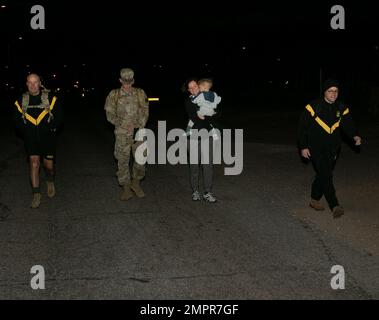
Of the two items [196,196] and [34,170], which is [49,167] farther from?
[196,196]

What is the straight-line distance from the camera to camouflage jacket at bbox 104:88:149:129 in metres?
8.16

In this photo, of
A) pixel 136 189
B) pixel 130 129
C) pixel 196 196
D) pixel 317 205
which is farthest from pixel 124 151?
pixel 317 205

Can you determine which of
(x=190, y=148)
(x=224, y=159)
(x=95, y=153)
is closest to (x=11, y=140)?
(x=95, y=153)

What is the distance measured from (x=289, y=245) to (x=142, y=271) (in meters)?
1.76

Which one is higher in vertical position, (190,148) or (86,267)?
(190,148)

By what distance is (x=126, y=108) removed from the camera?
8.16m

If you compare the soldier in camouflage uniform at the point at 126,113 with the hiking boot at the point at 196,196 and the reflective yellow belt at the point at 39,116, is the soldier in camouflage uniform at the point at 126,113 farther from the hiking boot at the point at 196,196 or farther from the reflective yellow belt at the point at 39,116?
the hiking boot at the point at 196,196

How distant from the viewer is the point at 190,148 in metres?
8.21

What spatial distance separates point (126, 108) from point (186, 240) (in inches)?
103

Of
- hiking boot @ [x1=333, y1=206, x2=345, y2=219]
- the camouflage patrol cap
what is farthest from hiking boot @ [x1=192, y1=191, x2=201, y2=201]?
hiking boot @ [x1=333, y1=206, x2=345, y2=219]

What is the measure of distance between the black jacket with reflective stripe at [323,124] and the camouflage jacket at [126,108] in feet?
7.79

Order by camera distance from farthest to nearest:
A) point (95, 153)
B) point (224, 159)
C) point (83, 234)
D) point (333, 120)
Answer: point (95, 153)
point (224, 159)
point (333, 120)
point (83, 234)

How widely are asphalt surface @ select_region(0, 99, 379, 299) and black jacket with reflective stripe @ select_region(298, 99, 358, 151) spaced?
965 millimetres
